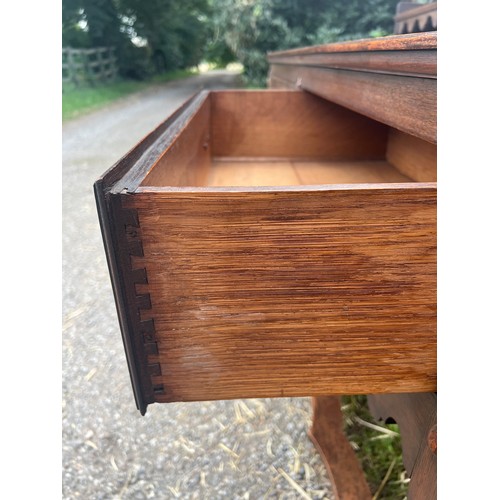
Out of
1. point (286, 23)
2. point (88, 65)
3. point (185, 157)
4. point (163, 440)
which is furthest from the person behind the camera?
point (88, 65)

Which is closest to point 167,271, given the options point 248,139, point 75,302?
point 248,139

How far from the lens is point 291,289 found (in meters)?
0.66

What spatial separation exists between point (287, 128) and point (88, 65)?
35.8 feet

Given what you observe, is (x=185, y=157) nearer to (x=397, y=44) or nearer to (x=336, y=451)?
(x=397, y=44)

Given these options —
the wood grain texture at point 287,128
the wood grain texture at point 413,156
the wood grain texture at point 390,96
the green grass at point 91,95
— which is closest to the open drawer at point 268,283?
the wood grain texture at point 390,96

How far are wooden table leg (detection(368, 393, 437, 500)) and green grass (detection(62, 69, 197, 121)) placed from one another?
7493 mm

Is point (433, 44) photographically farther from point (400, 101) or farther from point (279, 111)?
point (279, 111)

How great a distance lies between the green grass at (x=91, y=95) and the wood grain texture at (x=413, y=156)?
671cm

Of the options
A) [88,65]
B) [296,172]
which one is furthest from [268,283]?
[88,65]

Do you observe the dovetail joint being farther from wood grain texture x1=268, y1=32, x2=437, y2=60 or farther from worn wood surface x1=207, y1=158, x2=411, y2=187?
worn wood surface x1=207, y1=158, x2=411, y2=187

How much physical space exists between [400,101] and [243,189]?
467 mm

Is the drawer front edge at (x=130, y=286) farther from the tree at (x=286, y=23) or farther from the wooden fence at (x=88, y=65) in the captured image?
the wooden fence at (x=88, y=65)

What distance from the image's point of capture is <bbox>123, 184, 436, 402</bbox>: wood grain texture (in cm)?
60

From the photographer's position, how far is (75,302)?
8.46 feet
